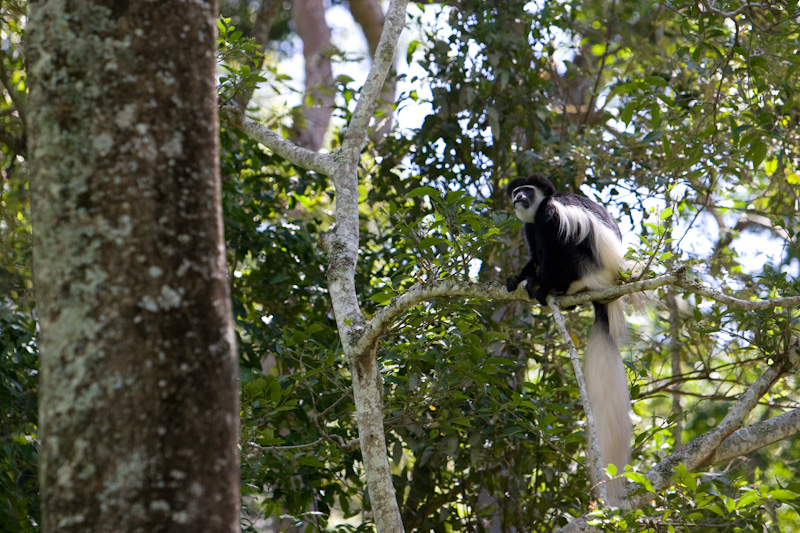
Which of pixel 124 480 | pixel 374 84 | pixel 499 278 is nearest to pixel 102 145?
pixel 124 480

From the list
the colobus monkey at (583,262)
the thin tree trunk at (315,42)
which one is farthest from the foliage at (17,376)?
the thin tree trunk at (315,42)

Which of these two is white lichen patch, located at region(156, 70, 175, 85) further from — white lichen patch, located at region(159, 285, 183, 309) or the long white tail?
the long white tail

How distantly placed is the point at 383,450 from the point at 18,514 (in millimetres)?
1570

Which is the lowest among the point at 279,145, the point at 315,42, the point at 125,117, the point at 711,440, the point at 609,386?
the point at 711,440

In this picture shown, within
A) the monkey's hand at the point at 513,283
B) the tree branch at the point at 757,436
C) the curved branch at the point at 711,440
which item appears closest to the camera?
the curved branch at the point at 711,440

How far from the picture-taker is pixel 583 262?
3111mm

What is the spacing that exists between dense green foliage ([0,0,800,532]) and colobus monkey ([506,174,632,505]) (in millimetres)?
145

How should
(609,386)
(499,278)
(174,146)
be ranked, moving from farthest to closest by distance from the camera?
(499,278), (609,386), (174,146)

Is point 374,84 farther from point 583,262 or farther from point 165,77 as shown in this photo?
point 165,77

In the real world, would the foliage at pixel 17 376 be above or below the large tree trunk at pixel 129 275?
above

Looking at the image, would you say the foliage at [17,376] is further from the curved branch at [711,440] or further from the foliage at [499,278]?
the curved branch at [711,440]

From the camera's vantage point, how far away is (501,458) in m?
3.34

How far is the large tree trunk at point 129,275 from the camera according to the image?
924mm

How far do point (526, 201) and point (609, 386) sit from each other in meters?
0.94
